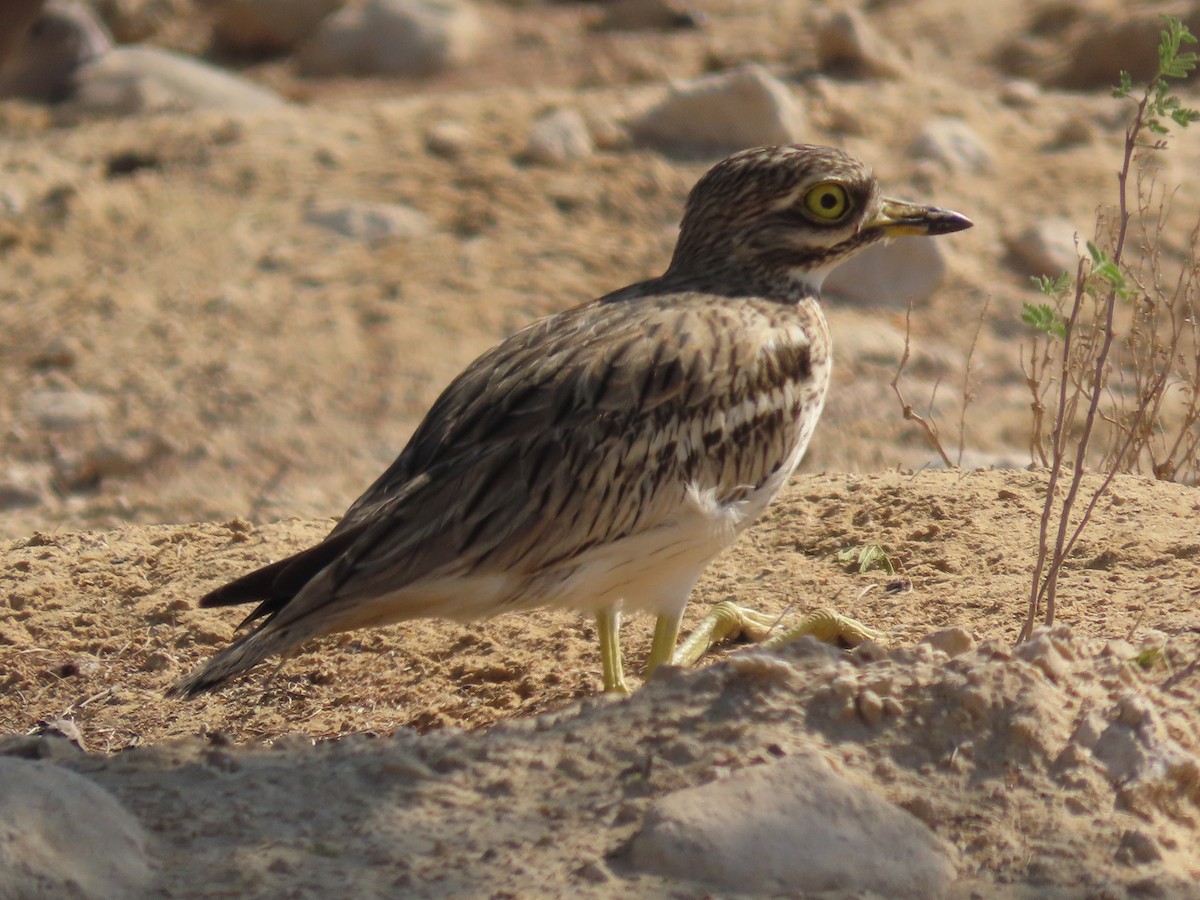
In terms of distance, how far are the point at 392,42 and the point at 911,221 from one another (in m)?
8.16

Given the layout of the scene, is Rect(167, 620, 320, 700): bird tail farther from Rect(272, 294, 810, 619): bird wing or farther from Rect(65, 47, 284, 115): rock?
Rect(65, 47, 284, 115): rock

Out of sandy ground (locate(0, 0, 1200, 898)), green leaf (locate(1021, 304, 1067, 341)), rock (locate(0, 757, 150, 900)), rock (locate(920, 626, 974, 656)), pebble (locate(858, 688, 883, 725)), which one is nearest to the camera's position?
rock (locate(0, 757, 150, 900))

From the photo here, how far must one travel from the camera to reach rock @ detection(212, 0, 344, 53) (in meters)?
13.3

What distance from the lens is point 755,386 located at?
4.46 metres

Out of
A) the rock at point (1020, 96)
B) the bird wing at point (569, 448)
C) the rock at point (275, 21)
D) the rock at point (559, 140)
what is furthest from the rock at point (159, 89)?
the bird wing at point (569, 448)

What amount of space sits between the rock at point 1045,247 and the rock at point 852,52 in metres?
2.06

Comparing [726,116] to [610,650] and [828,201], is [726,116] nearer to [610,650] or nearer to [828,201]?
[828,201]

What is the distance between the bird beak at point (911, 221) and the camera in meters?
5.07

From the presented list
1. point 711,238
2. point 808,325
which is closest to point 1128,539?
point 808,325

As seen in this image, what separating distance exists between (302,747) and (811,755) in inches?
39.9

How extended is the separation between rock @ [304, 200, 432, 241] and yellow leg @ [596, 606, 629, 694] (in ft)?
17.4

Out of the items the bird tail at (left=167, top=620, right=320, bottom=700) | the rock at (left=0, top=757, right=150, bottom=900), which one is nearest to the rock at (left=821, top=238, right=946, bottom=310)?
the bird tail at (left=167, top=620, right=320, bottom=700)

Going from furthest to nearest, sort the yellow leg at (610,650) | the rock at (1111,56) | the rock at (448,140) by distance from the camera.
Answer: the rock at (1111,56)
the rock at (448,140)
the yellow leg at (610,650)

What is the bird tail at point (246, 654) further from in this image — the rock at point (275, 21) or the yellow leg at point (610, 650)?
the rock at point (275, 21)
